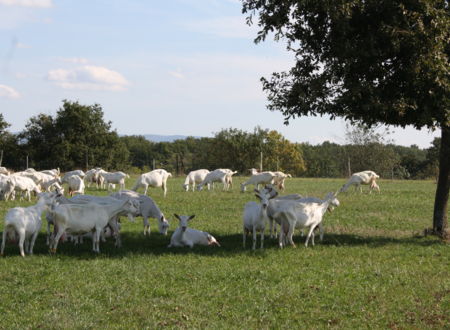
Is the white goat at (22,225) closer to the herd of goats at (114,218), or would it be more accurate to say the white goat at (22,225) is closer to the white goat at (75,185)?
the herd of goats at (114,218)

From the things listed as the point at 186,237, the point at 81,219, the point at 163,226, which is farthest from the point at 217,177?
the point at 81,219

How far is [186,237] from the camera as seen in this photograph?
587 inches

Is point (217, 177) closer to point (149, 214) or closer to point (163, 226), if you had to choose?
point (149, 214)

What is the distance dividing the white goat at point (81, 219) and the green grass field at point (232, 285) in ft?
1.75

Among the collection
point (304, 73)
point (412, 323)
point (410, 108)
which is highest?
point (304, 73)

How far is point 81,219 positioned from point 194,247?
10.0 ft

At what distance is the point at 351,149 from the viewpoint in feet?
230

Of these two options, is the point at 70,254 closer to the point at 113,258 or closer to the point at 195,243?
the point at 113,258

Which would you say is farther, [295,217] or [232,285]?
[295,217]

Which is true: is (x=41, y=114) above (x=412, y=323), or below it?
above

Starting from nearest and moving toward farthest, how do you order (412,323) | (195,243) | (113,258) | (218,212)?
(412,323) → (113,258) → (195,243) → (218,212)

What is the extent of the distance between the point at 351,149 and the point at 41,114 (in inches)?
1608

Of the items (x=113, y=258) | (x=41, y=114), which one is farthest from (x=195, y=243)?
(x=41, y=114)

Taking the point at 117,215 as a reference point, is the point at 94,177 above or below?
above
